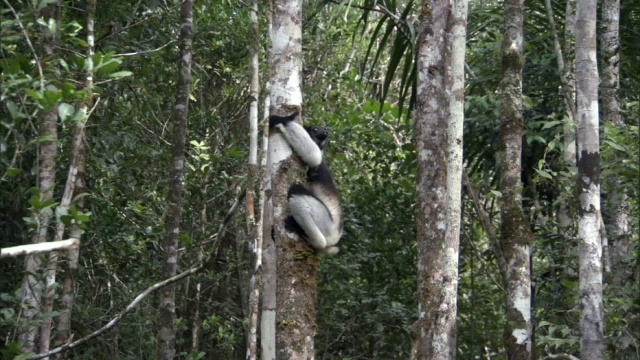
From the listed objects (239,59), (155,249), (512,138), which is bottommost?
(155,249)

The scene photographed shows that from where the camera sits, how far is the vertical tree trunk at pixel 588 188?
5855 millimetres

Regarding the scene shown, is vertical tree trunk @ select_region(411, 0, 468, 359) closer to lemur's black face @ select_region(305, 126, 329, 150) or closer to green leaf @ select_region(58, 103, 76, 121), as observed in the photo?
lemur's black face @ select_region(305, 126, 329, 150)

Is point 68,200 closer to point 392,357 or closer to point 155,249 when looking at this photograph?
point 155,249

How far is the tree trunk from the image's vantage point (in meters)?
6.78

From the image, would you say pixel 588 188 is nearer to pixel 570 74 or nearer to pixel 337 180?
pixel 570 74

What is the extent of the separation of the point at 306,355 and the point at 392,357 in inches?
259

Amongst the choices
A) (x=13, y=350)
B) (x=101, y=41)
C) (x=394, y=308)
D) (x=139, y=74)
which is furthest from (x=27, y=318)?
(x=394, y=308)

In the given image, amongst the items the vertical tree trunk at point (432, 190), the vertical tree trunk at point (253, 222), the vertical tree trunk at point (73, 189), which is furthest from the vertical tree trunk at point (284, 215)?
the vertical tree trunk at point (253, 222)

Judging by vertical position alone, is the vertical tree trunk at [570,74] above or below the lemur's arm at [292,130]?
above

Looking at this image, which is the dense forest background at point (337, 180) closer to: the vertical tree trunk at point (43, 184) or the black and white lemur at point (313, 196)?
the vertical tree trunk at point (43, 184)

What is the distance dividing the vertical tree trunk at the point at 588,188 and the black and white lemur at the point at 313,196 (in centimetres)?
196

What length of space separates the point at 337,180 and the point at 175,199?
4231 millimetres

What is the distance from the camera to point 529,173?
10.1 m

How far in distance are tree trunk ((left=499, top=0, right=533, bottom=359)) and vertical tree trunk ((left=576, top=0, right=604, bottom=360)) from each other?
0.83m
